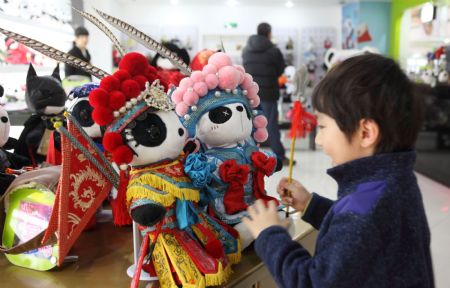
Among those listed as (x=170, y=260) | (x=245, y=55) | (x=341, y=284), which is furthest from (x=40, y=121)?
(x=245, y=55)

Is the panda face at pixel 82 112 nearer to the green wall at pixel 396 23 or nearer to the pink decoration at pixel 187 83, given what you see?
the pink decoration at pixel 187 83

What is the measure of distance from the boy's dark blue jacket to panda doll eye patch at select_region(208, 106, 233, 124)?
48 cm

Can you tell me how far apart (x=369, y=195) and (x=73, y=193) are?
0.71m

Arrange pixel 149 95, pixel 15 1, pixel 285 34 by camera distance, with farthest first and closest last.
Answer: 1. pixel 285 34
2. pixel 15 1
3. pixel 149 95

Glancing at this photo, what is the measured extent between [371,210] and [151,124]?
553 mm

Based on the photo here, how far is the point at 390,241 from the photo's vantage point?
70 centimetres

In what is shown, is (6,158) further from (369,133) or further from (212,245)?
(369,133)

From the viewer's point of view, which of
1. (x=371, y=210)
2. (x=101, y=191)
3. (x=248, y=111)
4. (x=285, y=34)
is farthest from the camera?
(x=285, y=34)

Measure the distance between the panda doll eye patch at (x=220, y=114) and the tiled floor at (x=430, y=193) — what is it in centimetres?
65

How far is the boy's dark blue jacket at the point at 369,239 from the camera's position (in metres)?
0.68

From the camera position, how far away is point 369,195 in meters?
0.70

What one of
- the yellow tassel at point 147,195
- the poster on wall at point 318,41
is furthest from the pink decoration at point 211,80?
the poster on wall at point 318,41

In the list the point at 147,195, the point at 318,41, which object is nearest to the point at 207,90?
the point at 147,195

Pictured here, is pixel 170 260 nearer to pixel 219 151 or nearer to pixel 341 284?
pixel 219 151
